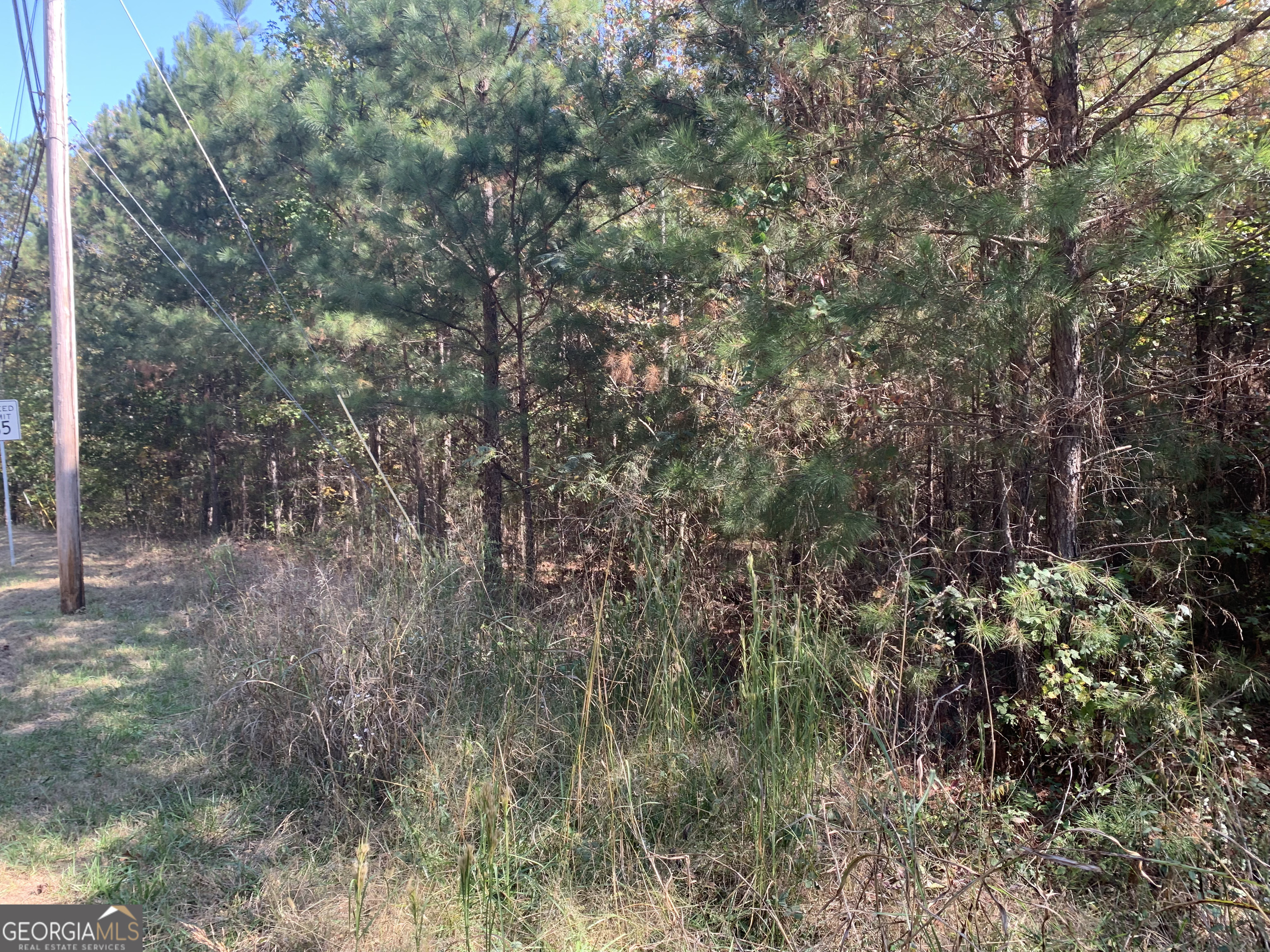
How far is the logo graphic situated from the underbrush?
23.7 inches

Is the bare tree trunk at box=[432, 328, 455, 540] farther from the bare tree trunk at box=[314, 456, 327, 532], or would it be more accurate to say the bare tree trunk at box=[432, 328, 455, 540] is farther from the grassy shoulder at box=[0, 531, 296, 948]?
the grassy shoulder at box=[0, 531, 296, 948]

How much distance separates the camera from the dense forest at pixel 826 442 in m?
3.44

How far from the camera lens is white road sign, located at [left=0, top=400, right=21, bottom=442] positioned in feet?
35.1

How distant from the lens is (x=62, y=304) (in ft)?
27.0

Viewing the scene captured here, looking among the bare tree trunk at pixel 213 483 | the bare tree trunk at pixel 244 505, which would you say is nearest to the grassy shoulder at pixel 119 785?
the bare tree trunk at pixel 244 505

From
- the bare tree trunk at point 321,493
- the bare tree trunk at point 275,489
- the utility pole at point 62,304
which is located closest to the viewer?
the utility pole at point 62,304

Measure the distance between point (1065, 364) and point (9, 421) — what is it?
12547 mm

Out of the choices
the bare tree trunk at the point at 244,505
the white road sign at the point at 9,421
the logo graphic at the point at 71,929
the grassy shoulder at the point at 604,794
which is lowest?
the logo graphic at the point at 71,929

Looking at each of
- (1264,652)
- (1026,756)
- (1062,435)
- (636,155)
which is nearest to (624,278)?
(636,155)

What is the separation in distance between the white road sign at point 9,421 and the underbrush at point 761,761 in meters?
7.68

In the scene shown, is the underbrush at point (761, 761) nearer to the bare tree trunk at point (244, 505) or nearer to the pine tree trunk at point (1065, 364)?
the pine tree trunk at point (1065, 364)

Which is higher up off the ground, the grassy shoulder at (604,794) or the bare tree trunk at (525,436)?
the bare tree trunk at (525,436)

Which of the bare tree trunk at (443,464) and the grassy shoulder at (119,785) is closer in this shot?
the grassy shoulder at (119,785)

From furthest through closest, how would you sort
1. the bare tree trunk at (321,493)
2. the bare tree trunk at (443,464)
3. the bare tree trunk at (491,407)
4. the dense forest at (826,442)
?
1. the bare tree trunk at (321,493)
2. the bare tree trunk at (443,464)
3. the bare tree trunk at (491,407)
4. the dense forest at (826,442)
